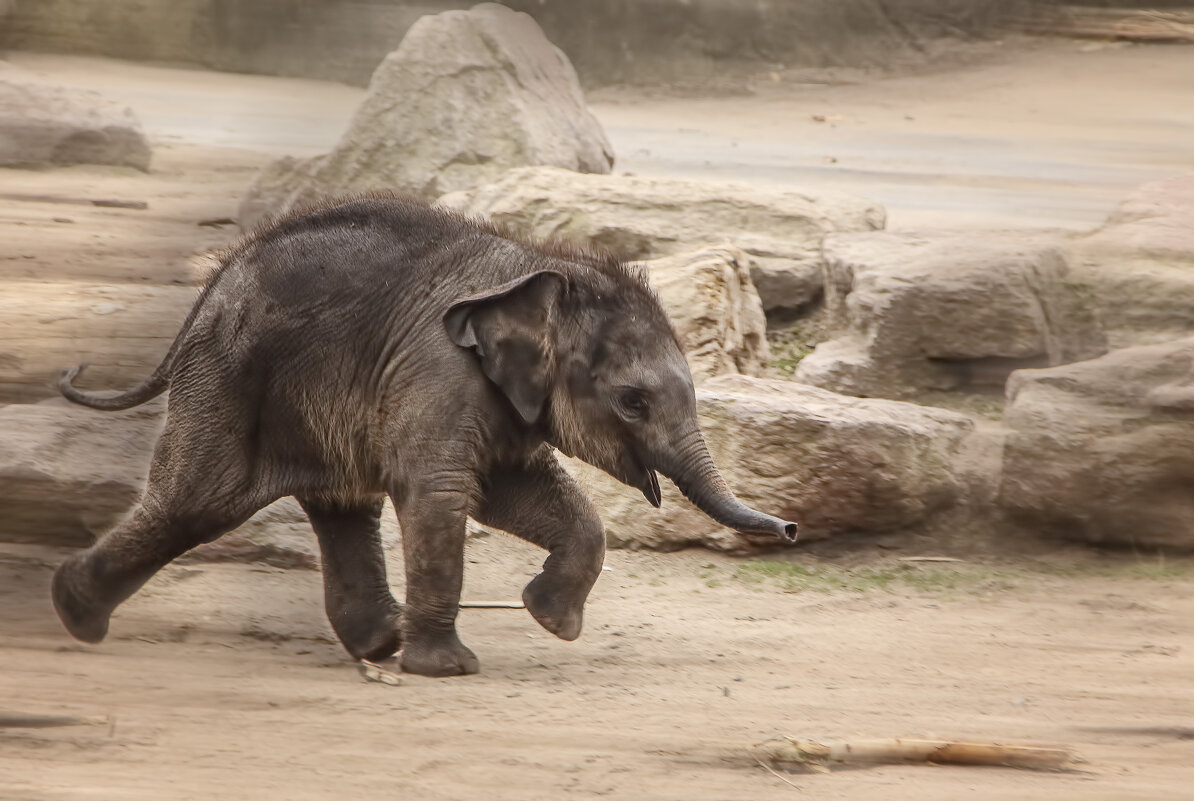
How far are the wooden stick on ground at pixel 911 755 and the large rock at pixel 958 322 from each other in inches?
159

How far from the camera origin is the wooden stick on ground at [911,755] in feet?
10.8

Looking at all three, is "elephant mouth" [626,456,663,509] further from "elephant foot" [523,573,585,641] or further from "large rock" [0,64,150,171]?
"large rock" [0,64,150,171]

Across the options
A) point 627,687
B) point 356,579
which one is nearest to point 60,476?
point 356,579

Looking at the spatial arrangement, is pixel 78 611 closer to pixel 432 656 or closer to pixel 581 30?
pixel 432 656

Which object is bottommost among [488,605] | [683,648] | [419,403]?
[488,605]

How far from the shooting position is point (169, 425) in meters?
4.27

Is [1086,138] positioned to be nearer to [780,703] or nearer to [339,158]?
[780,703]

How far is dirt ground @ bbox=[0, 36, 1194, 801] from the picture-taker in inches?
38.9

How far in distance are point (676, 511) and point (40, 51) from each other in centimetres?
515

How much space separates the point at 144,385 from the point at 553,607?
5.03 ft

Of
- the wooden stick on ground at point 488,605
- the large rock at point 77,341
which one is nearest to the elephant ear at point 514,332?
the wooden stick on ground at point 488,605

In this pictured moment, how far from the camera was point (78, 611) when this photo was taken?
13.8 ft

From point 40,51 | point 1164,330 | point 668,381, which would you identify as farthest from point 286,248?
point 1164,330

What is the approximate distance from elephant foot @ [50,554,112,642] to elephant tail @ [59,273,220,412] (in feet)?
1.85
